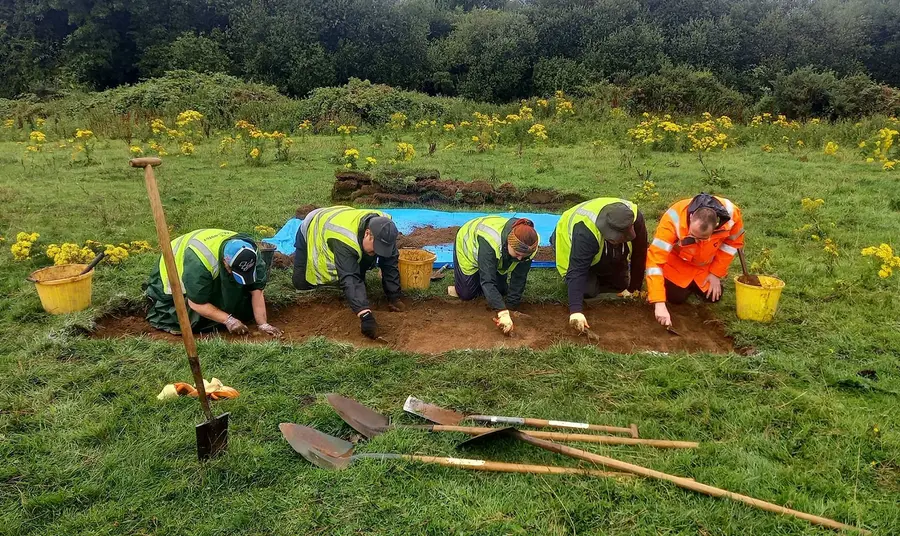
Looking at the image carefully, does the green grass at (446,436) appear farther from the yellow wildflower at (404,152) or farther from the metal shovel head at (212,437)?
the yellow wildflower at (404,152)

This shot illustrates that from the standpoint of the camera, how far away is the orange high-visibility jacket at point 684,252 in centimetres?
477

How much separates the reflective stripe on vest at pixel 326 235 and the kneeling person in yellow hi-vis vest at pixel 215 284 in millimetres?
518

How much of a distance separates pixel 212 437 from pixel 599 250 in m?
3.34

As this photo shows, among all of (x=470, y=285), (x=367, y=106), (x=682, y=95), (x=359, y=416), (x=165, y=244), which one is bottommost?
(x=359, y=416)

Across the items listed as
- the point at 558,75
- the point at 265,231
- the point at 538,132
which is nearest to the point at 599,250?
the point at 265,231

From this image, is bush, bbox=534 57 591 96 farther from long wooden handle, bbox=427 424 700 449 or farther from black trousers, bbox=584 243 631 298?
long wooden handle, bbox=427 424 700 449

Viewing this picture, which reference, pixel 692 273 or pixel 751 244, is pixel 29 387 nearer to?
pixel 692 273

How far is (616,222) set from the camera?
4.48 metres

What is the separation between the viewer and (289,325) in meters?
5.07

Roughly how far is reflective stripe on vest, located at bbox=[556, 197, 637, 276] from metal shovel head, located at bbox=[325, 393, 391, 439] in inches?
90.4

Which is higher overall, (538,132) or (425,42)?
(425,42)

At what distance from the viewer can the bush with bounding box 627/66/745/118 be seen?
62.0ft

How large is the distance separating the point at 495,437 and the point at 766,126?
14234 mm

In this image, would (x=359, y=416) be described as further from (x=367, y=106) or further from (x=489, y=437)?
(x=367, y=106)
